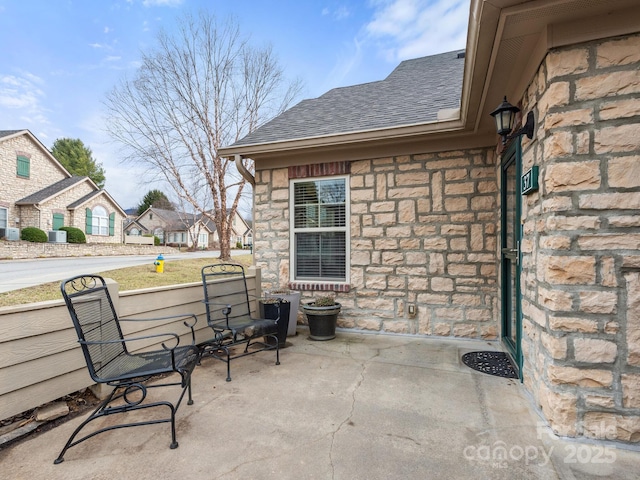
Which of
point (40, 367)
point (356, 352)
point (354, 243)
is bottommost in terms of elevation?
point (356, 352)

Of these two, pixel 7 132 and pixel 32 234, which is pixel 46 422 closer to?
pixel 32 234

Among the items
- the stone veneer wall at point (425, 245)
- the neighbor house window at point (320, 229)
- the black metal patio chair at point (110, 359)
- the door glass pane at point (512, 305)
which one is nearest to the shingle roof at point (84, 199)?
the neighbor house window at point (320, 229)

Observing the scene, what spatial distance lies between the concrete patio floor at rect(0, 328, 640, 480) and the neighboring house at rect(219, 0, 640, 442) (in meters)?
0.27

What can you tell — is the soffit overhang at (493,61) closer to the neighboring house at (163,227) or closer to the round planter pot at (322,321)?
the round planter pot at (322,321)

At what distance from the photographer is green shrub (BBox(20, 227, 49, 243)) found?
15.9 metres

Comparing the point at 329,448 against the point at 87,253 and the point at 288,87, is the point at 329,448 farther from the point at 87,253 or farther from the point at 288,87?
the point at 87,253

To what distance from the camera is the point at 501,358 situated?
3262 mm

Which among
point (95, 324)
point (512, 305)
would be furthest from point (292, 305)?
point (512, 305)

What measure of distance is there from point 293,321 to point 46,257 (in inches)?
597

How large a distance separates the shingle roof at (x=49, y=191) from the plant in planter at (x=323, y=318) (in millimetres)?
20023

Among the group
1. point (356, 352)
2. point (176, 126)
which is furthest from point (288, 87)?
point (356, 352)

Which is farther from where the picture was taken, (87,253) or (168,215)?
(168,215)

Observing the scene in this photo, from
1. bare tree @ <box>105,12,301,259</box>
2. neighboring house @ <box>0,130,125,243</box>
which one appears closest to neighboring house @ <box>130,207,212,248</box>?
neighboring house @ <box>0,130,125,243</box>

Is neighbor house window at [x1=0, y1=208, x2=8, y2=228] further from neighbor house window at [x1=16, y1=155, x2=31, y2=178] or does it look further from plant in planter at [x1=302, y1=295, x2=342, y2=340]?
plant in planter at [x1=302, y1=295, x2=342, y2=340]
